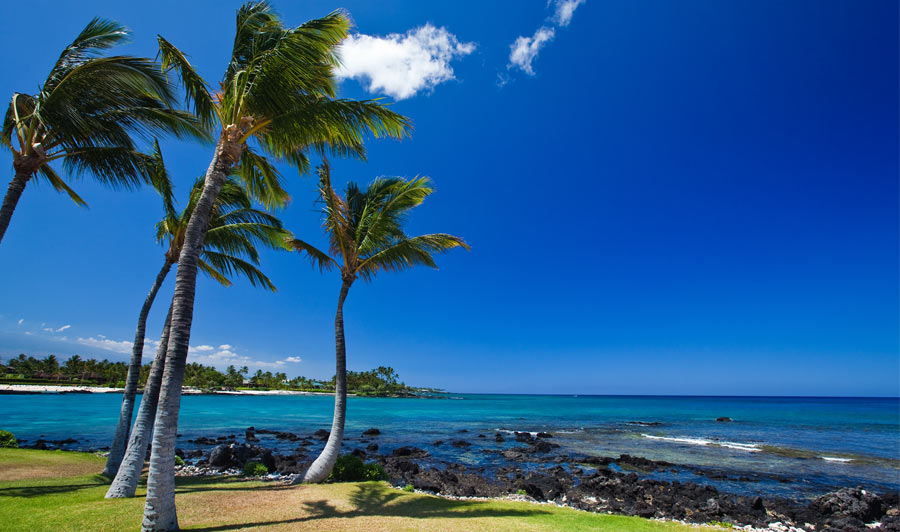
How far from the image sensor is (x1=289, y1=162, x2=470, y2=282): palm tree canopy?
454 inches

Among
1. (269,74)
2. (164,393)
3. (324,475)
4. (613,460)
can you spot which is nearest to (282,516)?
(164,393)

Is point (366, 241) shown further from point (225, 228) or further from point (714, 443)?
point (714, 443)

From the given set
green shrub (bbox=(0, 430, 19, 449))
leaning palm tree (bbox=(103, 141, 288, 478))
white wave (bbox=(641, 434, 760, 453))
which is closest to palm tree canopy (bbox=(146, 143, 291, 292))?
leaning palm tree (bbox=(103, 141, 288, 478))

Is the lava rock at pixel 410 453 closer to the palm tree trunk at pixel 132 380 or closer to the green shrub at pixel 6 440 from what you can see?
the palm tree trunk at pixel 132 380

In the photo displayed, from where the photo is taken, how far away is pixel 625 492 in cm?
1390

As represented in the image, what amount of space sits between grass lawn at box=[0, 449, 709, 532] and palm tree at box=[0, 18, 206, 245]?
534cm

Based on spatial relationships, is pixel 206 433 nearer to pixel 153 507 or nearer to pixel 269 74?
pixel 153 507

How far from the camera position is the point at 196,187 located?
10625 millimetres

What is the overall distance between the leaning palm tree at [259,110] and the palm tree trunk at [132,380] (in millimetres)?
4855

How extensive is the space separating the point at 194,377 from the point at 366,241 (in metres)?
107

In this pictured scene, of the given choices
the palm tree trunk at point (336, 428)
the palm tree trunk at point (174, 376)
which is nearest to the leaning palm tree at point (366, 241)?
the palm tree trunk at point (336, 428)

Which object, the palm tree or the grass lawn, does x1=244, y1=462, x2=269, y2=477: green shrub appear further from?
the palm tree

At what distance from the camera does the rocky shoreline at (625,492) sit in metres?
11.6

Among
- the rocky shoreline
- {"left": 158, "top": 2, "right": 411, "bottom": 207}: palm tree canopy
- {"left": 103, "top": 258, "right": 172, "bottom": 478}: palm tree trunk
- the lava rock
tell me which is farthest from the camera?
the lava rock
